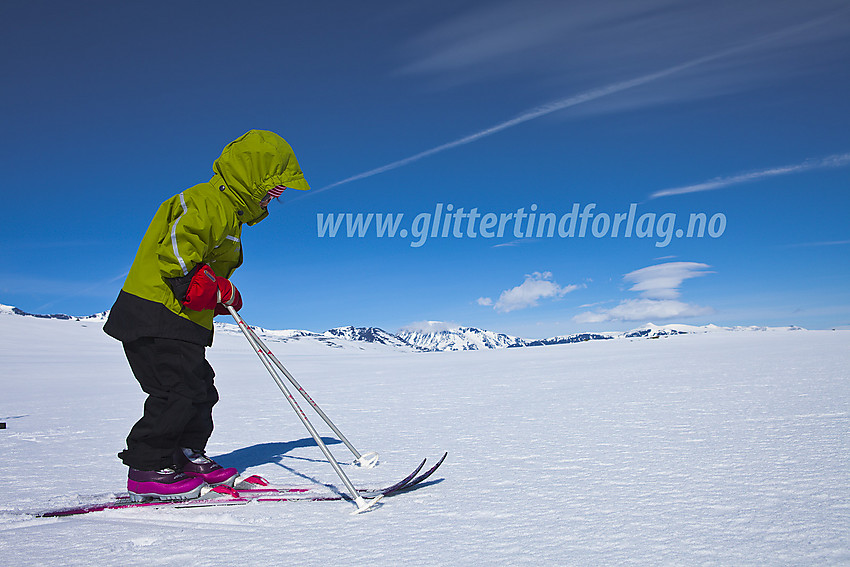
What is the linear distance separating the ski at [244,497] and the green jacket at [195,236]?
82cm

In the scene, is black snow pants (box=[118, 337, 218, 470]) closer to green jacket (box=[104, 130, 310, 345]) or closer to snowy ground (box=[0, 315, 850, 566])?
green jacket (box=[104, 130, 310, 345])

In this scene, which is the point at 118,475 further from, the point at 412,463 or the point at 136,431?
the point at 412,463

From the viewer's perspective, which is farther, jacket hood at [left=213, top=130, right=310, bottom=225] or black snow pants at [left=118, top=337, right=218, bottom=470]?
jacket hood at [left=213, top=130, right=310, bottom=225]

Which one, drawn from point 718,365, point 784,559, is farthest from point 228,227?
point 718,365

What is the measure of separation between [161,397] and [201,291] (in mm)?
634

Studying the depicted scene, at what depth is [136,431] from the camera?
9.27 feet

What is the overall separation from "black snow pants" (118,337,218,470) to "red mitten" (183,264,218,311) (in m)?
0.24

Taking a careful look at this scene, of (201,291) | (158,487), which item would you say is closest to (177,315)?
(201,291)

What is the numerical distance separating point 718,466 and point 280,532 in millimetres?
2257

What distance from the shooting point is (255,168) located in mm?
3035

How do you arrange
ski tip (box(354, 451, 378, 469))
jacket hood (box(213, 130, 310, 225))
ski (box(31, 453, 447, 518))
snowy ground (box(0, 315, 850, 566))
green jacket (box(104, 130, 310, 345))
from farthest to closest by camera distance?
ski tip (box(354, 451, 378, 469)) → jacket hood (box(213, 130, 310, 225)) → green jacket (box(104, 130, 310, 345)) → ski (box(31, 453, 447, 518)) → snowy ground (box(0, 315, 850, 566))

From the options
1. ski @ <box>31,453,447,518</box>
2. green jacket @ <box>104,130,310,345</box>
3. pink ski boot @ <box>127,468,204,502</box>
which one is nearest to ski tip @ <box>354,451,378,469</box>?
ski @ <box>31,453,447,518</box>

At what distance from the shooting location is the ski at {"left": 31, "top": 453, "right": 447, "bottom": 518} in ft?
8.46

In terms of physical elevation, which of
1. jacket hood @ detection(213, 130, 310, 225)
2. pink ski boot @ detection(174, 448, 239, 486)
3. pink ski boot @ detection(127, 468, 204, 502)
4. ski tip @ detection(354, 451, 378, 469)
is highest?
jacket hood @ detection(213, 130, 310, 225)
